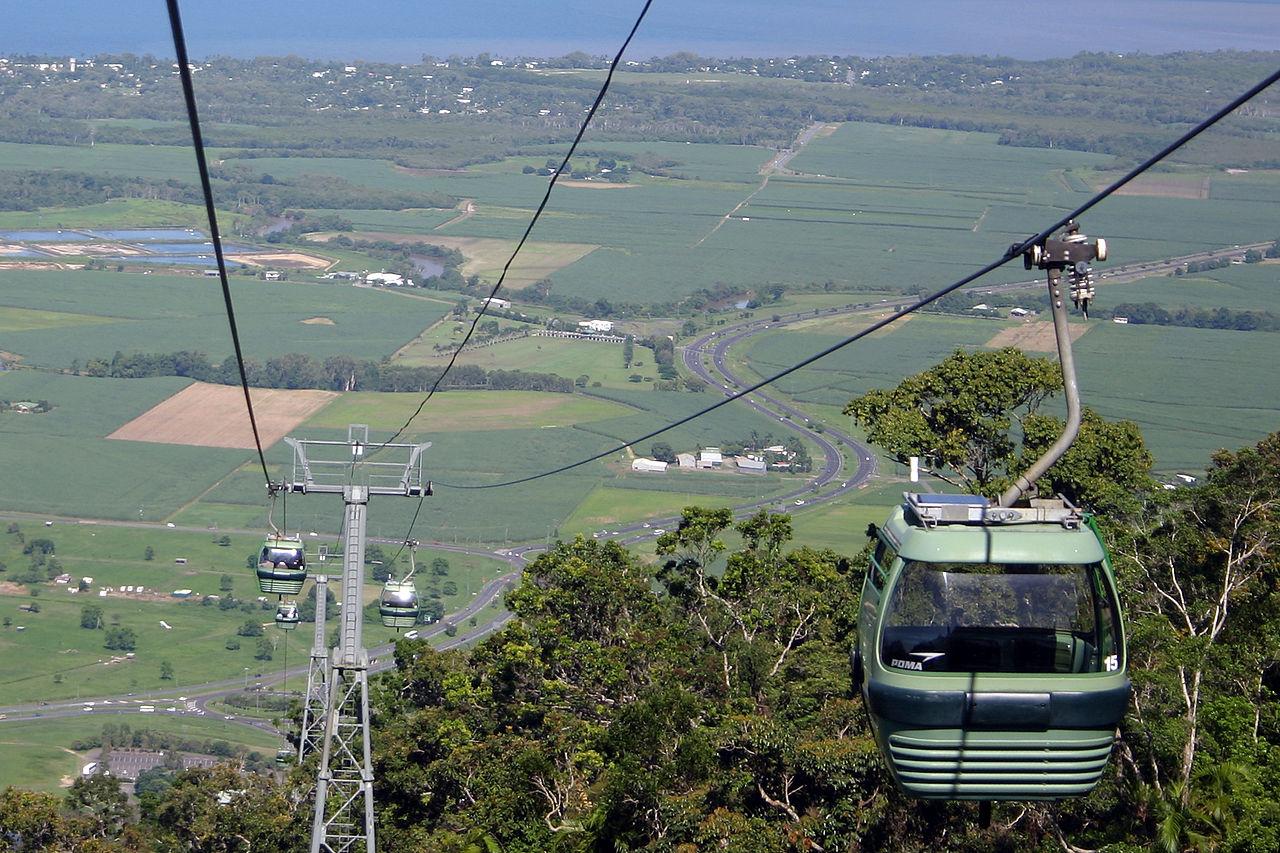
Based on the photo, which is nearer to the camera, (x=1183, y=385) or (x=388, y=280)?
(x=1183, y=385)

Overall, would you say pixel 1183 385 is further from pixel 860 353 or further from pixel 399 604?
pixel 399 604

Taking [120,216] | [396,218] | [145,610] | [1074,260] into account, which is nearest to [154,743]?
[145,610]

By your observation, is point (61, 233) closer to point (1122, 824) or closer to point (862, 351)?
point (862, 351)

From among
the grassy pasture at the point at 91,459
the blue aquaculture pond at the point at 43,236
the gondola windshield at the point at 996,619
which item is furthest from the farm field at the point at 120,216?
the gondola windshield at the point at 996,619

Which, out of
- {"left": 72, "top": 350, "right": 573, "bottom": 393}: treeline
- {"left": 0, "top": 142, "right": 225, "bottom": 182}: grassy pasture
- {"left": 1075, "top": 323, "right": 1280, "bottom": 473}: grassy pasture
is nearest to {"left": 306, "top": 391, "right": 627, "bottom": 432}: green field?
{"left": 72, "top": 350, "right": 573, "bottom": 393}: treeline

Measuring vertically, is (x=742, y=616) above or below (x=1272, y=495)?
below

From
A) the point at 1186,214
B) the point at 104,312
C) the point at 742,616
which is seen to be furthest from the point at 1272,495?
the point at 1186,214
